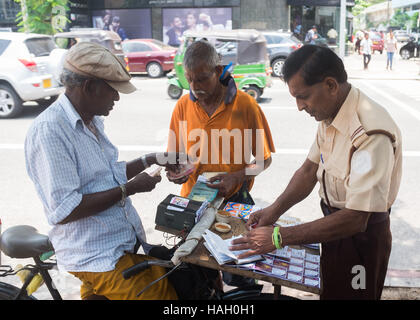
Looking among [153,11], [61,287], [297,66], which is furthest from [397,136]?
[153,11]

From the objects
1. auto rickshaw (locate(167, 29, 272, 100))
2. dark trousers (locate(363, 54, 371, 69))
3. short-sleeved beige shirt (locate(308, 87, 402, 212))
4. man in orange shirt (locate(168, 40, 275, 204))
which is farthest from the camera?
dark trousers (locate(363, 54, 371, 69))

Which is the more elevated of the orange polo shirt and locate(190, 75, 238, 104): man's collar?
locate(190, 75, 238, 104): man's collar

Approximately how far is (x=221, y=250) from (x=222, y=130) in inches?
43.0

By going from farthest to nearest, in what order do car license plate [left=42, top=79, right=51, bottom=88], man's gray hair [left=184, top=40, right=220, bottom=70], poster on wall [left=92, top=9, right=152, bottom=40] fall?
poster on wall [left=92, top=9, right=152, bottom=40] < car license plate [left=42, top=79, right=51, bottom=88] < man's gray hair [left=184, top=40, right=220, bottom=70]

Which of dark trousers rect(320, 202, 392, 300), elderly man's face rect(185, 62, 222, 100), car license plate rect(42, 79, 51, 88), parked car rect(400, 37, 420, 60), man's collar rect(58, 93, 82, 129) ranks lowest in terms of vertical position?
dark trousers rect(320, 202, 392, 300)

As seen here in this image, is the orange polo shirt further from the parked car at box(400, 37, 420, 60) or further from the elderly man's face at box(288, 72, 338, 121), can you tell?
the parked car at box(400, 37, 420, 60)

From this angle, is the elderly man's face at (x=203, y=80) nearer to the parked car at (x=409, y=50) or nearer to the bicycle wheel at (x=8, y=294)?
the bicycle wheel at (x=8, y=294)

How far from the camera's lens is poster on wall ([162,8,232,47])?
71.7 ft

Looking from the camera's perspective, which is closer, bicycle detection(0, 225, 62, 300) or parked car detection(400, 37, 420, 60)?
bicycle detection(0, 225, 62, 300)

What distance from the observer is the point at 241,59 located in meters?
11.1

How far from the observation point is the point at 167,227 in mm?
2201

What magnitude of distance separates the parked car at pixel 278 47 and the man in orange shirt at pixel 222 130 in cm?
1369

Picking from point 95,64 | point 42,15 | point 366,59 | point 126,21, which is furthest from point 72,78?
point 126,21

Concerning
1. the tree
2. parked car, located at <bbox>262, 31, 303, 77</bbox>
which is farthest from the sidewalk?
the tree
